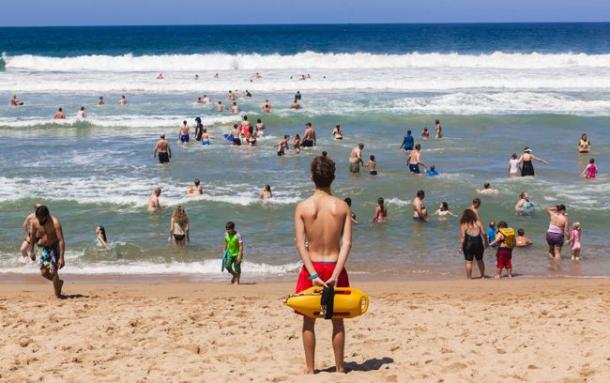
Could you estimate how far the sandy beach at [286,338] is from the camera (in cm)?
649

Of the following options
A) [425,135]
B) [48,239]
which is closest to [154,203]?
[48,239]

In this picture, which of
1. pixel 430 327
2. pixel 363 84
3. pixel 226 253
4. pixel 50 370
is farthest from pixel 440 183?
pixel 363 84

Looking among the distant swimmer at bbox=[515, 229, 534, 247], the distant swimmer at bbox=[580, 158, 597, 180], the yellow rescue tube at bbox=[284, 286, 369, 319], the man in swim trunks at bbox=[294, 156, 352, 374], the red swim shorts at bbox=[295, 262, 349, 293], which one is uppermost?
the man in swim trunks at bbox=[294, 156, 352, 374]

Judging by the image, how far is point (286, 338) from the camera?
25.0 ft

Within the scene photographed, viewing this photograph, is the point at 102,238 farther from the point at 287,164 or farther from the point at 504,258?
the point at 287,164

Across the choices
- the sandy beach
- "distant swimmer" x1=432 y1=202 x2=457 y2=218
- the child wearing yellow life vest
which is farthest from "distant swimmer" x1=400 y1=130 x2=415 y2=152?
the sandy beach

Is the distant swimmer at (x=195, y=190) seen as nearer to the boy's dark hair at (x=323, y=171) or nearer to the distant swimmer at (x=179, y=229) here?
the distant swimmer at (x=179, y=229)

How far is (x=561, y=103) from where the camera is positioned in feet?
121

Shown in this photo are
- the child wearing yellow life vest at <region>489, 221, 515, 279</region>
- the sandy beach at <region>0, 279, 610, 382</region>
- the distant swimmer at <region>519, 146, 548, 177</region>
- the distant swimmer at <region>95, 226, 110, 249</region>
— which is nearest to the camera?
the sandy beach at <region>0, 279, 610, 382</region>

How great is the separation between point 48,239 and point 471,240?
627 centimetres

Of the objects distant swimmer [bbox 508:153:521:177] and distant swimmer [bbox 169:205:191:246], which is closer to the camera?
distant swimmer [bbox 169:205:191:246]

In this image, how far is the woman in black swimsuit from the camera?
12.1 meters

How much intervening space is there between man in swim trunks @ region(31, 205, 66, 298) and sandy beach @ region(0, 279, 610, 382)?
0.46 m

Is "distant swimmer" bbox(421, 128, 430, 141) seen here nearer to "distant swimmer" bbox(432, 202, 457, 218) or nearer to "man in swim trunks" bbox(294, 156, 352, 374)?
"distant swimmer" bbox(432, 202, 457, 218)
